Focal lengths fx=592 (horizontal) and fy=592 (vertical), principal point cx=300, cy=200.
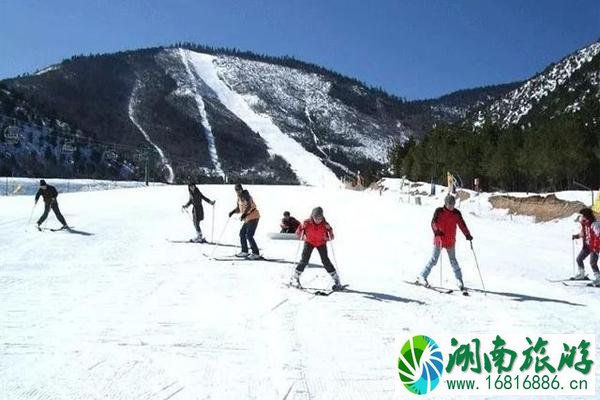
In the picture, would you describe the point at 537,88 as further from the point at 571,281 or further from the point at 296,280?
the point at 296,280

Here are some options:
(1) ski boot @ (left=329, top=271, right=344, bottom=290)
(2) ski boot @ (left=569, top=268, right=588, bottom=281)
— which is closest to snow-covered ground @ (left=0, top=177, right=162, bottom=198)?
(1) ski boot @ (left=329, top=271, right=344, bottom=290)

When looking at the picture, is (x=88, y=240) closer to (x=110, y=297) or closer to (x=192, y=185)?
(x=192, y=185)

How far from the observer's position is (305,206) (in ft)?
102

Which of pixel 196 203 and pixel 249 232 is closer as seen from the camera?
pixel 249 232

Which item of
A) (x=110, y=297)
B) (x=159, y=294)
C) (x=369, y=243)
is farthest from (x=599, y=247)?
(x=110, y=297)

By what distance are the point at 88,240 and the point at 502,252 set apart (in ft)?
40.6

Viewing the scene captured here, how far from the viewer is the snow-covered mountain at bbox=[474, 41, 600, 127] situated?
127750 millimetres

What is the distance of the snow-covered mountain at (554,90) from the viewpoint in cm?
12775

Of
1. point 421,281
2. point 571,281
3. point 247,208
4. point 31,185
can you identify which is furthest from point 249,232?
point 31,185

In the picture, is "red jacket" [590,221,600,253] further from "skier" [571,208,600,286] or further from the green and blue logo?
the green and blue logo

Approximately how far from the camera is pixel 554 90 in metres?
150

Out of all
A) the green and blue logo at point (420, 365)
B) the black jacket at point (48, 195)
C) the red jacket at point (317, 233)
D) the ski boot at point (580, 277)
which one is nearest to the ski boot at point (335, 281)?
the red jacket at point (317, 233)

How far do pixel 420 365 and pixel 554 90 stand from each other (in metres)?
159

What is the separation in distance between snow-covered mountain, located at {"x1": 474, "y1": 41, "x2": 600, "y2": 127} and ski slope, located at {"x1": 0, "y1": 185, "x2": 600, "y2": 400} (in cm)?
10899
